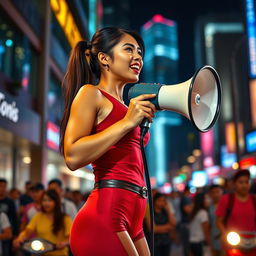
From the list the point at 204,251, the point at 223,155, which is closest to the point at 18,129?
the point at 204,251

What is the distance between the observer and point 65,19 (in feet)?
74.5

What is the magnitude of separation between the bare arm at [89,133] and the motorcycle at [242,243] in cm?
245

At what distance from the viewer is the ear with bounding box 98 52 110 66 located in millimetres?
2064

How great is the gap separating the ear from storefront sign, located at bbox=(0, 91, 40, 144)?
389 inches

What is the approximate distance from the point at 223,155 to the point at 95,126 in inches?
2111

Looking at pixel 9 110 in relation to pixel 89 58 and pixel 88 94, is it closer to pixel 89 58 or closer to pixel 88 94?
pixel 89 58

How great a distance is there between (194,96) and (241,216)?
348 cm

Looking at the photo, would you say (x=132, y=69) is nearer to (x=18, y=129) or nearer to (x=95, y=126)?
(x=95, y=126)

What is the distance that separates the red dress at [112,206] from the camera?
5.73 ft

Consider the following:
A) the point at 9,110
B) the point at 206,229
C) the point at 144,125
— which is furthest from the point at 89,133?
the point at 9,110

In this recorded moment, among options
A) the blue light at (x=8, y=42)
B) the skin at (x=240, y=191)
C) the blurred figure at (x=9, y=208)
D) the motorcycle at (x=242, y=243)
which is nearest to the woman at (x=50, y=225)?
the skin at (x=240, y=191)

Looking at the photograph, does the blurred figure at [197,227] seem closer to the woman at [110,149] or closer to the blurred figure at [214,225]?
the blurred figure at [214,225]

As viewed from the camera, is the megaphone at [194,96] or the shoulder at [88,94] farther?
the shoulder at [88,94]

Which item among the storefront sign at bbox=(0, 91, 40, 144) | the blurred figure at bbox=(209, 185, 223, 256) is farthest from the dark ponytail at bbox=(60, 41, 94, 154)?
the storefront sign at bbox=(0, 91, 40, 144)
